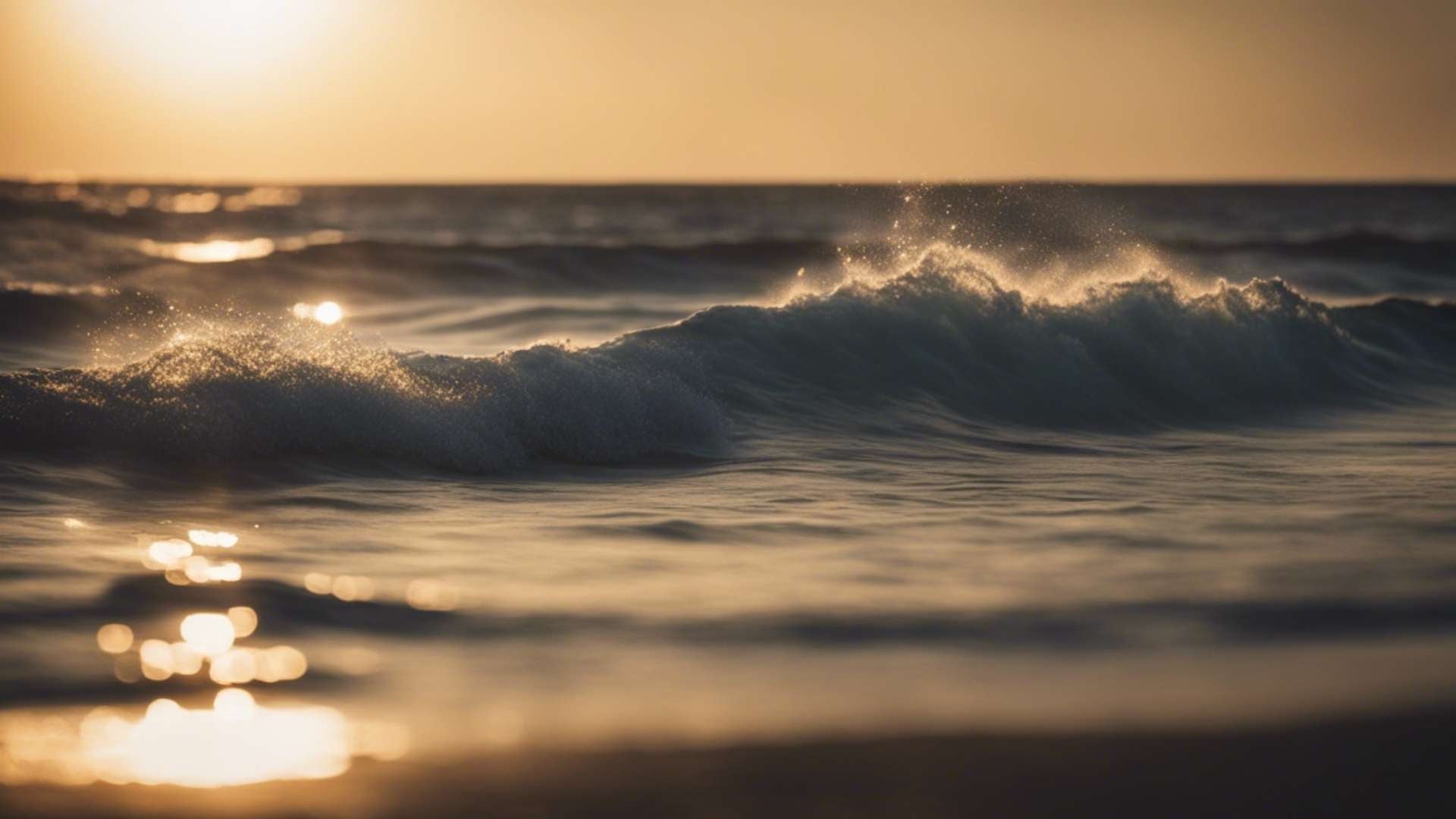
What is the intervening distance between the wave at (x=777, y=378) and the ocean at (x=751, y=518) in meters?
0.03

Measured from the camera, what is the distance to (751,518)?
6539 millimetres

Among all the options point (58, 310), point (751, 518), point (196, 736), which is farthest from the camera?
point (58, 310)

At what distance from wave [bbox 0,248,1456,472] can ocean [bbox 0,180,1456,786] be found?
0.11 feet

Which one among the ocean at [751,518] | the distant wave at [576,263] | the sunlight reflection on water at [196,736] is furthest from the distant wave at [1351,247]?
the sunlight reflection on water at [196,736]

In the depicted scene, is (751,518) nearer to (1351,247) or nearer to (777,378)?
(777,378)

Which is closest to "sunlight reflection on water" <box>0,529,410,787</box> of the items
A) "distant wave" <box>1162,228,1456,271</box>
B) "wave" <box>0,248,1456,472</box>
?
"wave" <box>0,248,1456,472</box>

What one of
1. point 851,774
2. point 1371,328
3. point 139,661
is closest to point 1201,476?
point 851,774

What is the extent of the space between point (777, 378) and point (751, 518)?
404 centimetres


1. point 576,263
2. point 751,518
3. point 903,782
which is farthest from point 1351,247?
point 903,782

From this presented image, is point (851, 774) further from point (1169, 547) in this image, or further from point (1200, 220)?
point (1200, 220)

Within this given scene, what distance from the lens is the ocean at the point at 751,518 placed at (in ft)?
13.0

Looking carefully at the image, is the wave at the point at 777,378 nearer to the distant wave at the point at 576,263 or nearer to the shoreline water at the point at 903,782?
the shoreline water at the point at 903,782

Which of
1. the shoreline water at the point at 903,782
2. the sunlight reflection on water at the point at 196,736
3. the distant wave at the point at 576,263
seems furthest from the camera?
the distant wave at the point at 576,263

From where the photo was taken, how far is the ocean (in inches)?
156
